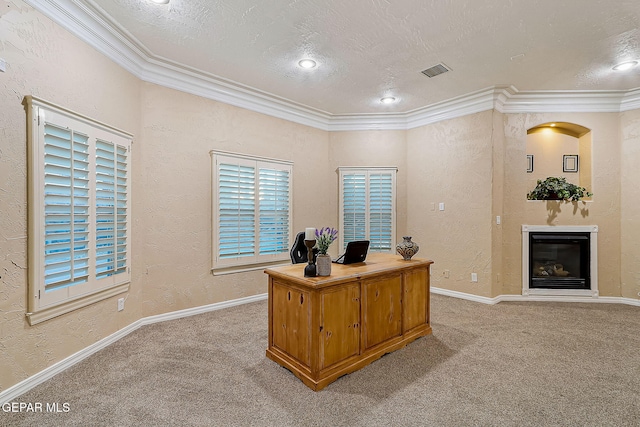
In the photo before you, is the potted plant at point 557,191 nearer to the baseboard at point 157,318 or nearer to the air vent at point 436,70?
the baseboard at point 157,318

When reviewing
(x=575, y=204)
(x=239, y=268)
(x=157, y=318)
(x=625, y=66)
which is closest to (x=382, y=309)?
(x=239, y=268)

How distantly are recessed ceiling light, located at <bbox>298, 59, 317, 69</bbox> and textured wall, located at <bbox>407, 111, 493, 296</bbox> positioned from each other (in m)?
2.43

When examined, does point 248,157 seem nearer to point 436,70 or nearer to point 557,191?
point 436,70

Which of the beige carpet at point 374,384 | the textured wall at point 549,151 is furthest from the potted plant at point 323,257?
the textured wall at point 549,151

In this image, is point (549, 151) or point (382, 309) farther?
point (549, 151)

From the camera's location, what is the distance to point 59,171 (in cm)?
235

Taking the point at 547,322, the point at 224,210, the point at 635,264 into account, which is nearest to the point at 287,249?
the point at 224,210

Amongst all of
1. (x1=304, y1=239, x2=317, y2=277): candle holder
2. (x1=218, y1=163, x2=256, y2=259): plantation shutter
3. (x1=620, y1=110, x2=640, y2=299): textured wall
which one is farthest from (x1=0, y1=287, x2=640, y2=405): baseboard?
(x1=304, y1=239, x2=317, y2=277): candle holder

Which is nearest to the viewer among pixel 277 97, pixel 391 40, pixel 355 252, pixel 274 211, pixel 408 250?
pixel 355 252

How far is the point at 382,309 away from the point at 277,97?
3280 millimetres

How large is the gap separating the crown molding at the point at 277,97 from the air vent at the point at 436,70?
934 millimetres

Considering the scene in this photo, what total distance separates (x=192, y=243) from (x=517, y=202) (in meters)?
4.61

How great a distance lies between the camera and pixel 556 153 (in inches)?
189

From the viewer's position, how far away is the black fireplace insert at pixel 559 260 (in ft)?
14.5
